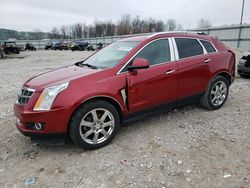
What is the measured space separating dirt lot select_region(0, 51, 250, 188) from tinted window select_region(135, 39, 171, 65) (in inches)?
47.9

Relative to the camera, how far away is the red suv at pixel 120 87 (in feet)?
10.6

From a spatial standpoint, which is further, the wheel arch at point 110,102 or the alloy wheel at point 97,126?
the alloy wheel at point 97,126

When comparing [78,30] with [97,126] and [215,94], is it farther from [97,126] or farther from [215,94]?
[97,126]

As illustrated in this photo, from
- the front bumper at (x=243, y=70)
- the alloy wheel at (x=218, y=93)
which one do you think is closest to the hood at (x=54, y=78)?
the alloy wheel at (x=218, y=93)

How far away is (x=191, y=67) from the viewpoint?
4402mm

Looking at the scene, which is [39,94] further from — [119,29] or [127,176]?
[119,29]

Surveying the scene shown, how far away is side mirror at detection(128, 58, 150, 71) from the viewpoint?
361 centimetres

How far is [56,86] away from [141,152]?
1571 mm

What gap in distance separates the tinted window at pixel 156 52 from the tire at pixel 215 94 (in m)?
1.29

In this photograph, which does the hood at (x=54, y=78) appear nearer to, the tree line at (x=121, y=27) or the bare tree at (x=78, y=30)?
the tree line at (x=121, y=27)

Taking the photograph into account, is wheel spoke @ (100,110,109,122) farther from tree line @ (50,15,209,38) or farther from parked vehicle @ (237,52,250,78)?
tree line @ (50,15,209,38)

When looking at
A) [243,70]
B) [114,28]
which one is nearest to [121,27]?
[114,28]

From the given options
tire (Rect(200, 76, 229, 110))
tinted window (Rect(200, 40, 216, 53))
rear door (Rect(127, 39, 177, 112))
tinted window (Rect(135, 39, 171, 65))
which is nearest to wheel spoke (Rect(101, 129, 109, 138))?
rear door (Rect(127, 39, 177, 112))

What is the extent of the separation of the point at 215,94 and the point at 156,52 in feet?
5.84
